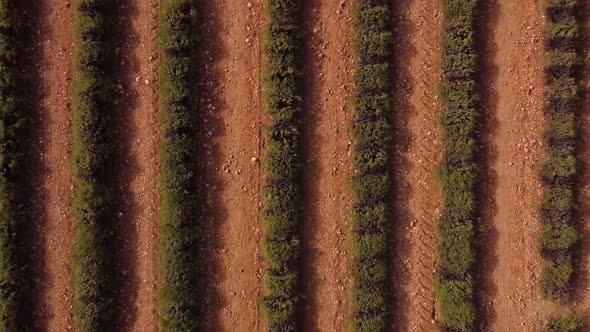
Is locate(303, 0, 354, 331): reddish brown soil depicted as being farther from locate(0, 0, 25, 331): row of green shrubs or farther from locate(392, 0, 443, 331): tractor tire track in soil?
locate(0, 0, 25, 331): row of green shrubs

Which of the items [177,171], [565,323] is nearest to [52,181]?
[177,171]

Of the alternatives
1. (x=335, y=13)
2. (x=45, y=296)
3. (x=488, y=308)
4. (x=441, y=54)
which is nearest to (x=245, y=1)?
(x=335, y=13)

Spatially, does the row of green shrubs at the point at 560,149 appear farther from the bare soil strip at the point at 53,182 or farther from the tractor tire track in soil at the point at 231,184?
the bare soil strip at the point at 53,182

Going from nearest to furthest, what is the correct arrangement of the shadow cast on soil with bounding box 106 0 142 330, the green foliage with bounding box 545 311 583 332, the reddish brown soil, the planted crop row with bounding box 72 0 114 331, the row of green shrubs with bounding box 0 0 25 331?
the row of green shrubs with bounding box 0 0 25 331
the planted crop row with bounding box 72 0 114 331
the green foliage with bounding box 545 311 583 332
the shadow cast on soil with bounding box 106 0 142 330
the reddish brown soil

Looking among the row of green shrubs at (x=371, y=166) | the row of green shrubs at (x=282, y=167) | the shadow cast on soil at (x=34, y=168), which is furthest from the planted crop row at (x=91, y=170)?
the row of green shrubs at (x=371, y=166)

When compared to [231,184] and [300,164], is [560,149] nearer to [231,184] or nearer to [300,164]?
[300,164]

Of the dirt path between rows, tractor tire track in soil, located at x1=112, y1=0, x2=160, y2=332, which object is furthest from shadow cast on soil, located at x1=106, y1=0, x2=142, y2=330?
the dirt path between rows
